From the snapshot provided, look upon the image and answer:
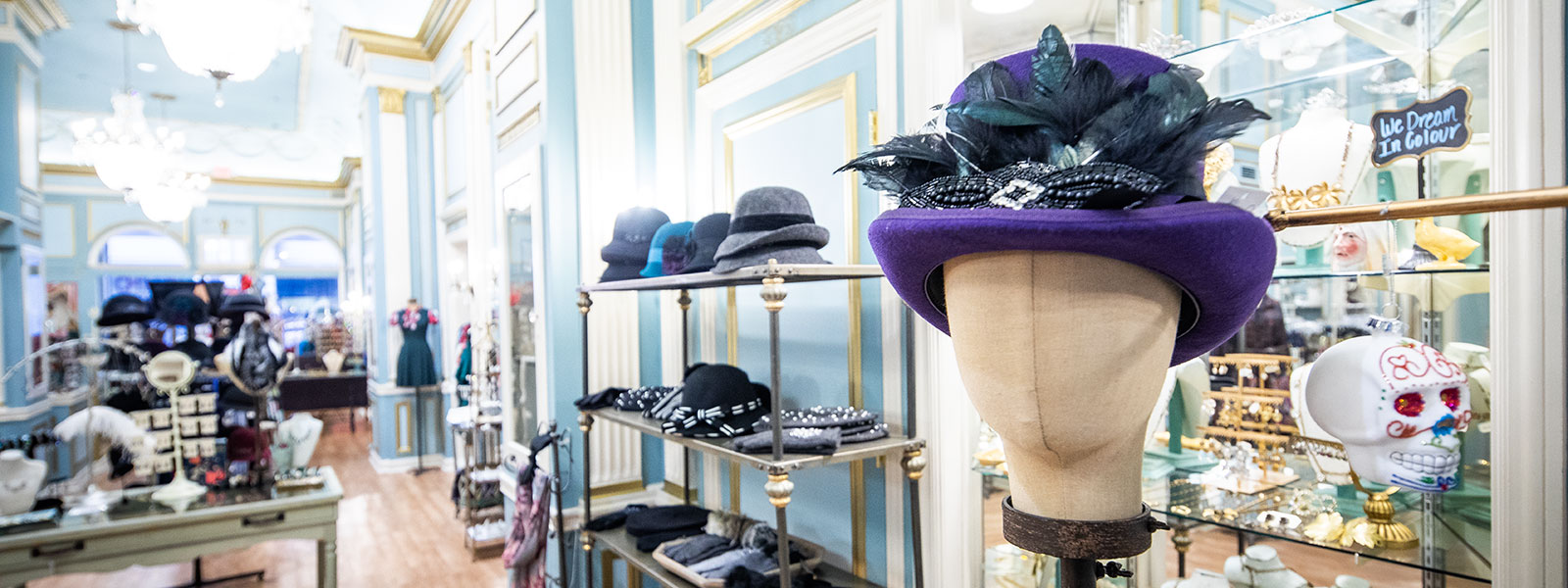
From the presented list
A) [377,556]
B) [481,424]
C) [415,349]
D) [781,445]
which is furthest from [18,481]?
[415,349]

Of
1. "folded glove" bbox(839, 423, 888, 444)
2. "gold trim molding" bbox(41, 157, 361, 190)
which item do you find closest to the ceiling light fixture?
"folded glove" bbox(839, 423, 888, 444)

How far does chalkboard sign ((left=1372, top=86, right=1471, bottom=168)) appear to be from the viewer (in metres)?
1.08

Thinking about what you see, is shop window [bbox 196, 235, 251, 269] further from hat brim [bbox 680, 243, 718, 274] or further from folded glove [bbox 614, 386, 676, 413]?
hat brim [bbox 680, 243, 718, 274]

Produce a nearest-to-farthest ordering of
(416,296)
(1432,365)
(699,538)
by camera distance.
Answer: (1432,365), (699,538), (416,296)

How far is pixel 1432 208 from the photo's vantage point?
74 centimetres

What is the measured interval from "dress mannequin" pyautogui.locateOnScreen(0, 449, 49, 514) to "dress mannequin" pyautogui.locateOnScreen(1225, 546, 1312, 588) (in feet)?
13.0

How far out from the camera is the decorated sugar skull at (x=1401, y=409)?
99cm

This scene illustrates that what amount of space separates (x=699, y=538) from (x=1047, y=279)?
1814mm

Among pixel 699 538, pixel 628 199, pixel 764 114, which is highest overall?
pixel 764 114

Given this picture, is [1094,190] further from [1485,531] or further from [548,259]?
[548,259]

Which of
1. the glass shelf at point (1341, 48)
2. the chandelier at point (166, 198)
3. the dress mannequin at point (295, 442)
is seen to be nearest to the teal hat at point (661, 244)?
the glass shelf at point (1341, 48)

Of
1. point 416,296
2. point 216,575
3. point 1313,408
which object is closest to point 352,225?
point 416,296

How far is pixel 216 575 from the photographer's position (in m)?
4.35

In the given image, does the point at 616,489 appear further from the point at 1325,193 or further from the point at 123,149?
the point at 123,149
